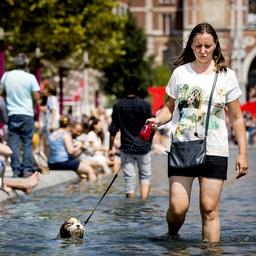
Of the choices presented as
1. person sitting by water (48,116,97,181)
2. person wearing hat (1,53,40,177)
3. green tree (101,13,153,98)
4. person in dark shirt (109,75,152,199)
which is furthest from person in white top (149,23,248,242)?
green tree (101,13,153,98)

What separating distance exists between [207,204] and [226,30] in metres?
98.8

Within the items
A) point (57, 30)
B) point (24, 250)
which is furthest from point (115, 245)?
point (57, 30)

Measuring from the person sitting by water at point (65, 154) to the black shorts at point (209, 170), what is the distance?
1110 cm

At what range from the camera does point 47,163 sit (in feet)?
71.8

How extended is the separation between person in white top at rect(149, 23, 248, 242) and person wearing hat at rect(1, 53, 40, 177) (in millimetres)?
8836

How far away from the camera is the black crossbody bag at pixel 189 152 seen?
9.95 m

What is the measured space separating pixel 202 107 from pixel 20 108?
29.8 ft

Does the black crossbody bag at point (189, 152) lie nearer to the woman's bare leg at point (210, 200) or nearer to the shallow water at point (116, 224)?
the woman's bare leg at point (210, 200)

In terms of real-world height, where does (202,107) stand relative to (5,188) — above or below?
above

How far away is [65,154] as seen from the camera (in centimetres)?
2128

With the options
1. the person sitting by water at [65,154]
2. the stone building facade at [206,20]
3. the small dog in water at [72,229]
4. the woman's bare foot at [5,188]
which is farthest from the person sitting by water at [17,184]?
the stone building facade at [206,20]

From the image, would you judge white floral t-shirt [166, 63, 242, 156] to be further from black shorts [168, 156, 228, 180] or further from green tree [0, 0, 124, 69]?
green tree [0, 0, 124, 69]

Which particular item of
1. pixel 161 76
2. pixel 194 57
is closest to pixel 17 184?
pixel 194 57

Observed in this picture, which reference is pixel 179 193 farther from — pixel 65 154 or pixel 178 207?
pixel 65 154
